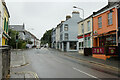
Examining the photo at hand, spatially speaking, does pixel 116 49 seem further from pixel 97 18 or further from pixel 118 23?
pixel 97 18

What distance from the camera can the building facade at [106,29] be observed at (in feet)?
57.8

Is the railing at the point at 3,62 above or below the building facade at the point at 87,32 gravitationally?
below

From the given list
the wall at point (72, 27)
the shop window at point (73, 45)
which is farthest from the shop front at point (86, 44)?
the wall at point (72, 27)

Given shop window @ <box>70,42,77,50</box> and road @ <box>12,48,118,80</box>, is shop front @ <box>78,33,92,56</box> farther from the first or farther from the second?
A: shop window @ <box>70,42,77,50</box>

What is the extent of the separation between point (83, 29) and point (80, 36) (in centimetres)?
210

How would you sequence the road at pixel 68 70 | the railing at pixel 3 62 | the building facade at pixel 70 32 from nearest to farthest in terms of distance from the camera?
the railing at pixel 3 62, the road at pixel 68 70, the building facade at pixel 70 32

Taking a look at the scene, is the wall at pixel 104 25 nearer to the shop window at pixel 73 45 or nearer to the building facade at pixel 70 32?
the shop window at pixel 73 45

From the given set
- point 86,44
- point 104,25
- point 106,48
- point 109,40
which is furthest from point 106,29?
point 86,44

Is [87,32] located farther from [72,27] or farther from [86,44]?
[72,27]

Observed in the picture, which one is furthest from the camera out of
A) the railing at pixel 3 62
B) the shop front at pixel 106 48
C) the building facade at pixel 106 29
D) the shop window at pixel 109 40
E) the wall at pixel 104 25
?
the shop window at pixel 109 40

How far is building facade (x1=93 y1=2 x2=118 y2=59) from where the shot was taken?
17.6 meters

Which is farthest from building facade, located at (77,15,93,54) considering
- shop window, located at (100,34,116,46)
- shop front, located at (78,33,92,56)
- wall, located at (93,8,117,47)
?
shop window, located at (100,34,116,46)

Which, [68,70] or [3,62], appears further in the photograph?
[68,70]

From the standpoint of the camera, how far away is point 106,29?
778 inches
